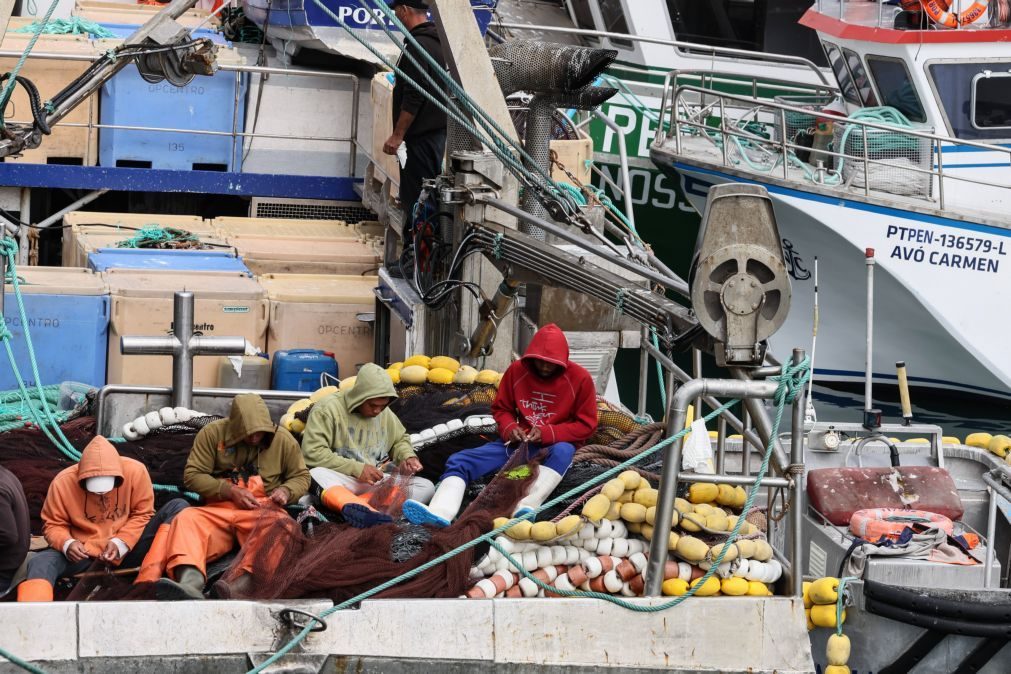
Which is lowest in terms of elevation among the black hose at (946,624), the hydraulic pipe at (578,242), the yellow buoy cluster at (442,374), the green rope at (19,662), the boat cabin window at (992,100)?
the black hose at (946,624)

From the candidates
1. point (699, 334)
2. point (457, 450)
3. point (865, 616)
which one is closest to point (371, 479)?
point (457, 450)

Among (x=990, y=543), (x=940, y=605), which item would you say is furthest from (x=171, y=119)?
(x=940, y=605)

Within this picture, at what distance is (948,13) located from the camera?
1558cm

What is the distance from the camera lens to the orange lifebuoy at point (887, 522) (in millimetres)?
7934

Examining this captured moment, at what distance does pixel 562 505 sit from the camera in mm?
7086

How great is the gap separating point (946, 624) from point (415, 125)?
218 inches

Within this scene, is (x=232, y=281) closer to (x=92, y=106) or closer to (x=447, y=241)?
(x=447, y=241)

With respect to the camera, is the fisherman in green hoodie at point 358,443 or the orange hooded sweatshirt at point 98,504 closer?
the orange hooded sweatshirt at point 98,504

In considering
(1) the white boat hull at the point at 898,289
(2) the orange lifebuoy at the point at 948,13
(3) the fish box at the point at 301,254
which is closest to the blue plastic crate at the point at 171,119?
(3) the fish box at the point at 301,254

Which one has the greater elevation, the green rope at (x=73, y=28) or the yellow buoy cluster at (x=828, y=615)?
the green rope at (x=73, y=28)

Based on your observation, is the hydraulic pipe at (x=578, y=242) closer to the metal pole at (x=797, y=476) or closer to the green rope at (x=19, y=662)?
the metal pole at (x=797, y=476)

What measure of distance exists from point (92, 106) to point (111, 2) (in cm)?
641

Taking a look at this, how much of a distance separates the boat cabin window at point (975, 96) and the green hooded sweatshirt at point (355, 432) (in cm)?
992

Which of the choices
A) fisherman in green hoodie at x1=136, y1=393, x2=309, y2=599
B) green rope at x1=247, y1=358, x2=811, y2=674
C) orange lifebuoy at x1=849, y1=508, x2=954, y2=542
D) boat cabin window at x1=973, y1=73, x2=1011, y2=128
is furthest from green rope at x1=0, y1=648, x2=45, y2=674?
boat cabin window at x1=973, y1=73, x2=1011, y2=128
